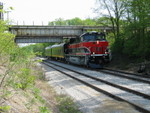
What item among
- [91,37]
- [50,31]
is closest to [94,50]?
[91,37]

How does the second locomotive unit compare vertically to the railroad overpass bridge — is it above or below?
below

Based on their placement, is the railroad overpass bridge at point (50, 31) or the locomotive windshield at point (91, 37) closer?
the locomotive windshield at point (91, 37)

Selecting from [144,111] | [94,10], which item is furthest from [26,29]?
[144,111]

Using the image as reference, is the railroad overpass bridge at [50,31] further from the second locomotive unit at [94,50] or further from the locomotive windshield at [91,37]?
the second locomotive unit at [94,50]

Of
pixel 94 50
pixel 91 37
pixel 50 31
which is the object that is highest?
pixel 50 31

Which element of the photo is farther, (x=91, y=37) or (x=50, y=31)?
(x=50, y=31)

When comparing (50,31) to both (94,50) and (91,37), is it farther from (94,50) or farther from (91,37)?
(94,50)

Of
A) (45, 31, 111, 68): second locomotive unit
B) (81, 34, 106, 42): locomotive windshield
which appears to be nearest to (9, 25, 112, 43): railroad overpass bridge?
(81, 34, 106, 42): locomotive windshield

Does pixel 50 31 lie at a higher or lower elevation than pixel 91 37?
higher

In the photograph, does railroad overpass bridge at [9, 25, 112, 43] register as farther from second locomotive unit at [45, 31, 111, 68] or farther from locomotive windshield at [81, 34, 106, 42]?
second locomotive unit at [45, 31, 111, 68]

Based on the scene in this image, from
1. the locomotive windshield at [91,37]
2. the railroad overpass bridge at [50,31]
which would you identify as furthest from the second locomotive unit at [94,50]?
the railroad overpass bridge at [50,31]

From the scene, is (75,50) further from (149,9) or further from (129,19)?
(149,9)

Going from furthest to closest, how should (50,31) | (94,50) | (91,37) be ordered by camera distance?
(50,31)
(91,37)
(94,50)

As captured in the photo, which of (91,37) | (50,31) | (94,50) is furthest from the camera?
(50,31)
